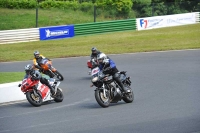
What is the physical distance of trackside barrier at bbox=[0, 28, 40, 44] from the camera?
122 ft

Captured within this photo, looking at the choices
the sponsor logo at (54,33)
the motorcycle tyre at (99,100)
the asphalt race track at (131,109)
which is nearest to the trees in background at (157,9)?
the sponsor logo at (54,33)

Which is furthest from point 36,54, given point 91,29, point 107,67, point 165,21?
point 165,21

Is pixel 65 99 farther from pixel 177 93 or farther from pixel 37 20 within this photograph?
pixel 37 20

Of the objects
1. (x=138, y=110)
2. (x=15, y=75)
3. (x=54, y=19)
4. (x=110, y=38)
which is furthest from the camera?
(x=54, y=19)

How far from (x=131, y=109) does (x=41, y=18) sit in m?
30.3

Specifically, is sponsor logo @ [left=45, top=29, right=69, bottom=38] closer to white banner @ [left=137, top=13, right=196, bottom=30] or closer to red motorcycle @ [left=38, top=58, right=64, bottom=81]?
white banner @ [left=137, top=13, right=196, bottom=30]

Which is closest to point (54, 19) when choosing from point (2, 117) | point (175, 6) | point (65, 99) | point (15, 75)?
point (175, 6)

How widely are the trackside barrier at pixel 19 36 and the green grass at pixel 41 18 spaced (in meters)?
3.74

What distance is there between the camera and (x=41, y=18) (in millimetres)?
44031

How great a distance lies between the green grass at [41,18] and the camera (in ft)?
139

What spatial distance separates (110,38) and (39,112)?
23789 mm

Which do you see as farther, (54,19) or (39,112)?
(54,19)

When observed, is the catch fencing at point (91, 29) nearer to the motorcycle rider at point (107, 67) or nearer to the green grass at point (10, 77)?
the green grass at point (10, 77)

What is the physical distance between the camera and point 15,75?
21.6 meters
